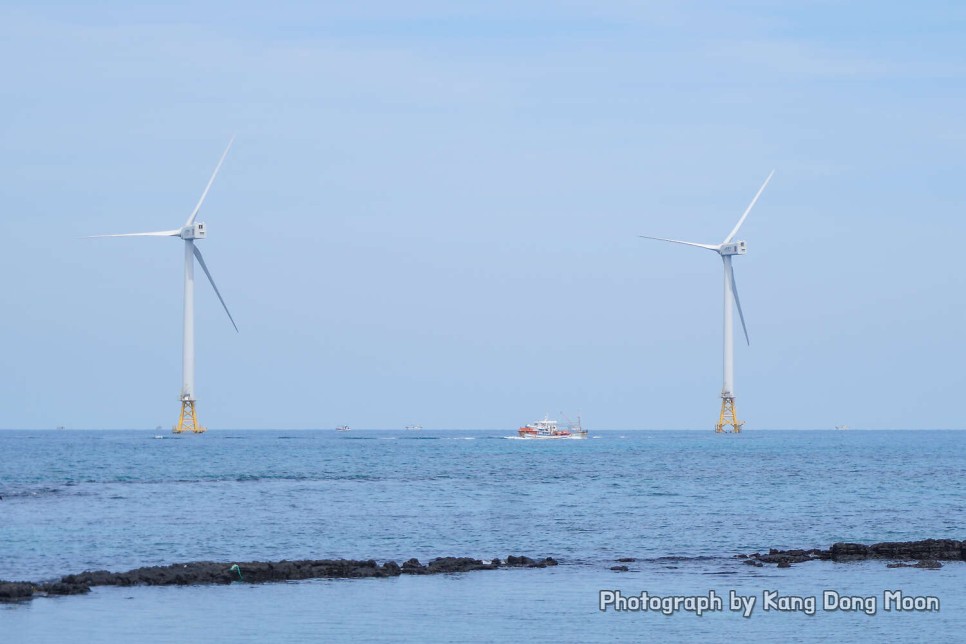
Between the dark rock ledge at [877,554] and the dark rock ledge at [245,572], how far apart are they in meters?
8.07

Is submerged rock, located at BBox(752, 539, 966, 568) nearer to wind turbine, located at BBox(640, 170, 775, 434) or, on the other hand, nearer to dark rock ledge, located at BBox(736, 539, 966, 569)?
dark rock ledge, located at BBox(736, 539, 966, 569)

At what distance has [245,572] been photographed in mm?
39875

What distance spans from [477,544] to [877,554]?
51.1 ft

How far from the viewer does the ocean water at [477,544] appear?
31938 mm

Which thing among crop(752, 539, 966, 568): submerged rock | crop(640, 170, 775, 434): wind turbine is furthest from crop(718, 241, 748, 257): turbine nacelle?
crop(752, 539, 966, 568): submerged rock

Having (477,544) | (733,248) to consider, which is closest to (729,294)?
(733,248)

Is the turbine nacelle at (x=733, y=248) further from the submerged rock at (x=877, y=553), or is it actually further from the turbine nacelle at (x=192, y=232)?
the submerged rock at (x=877, y=553)

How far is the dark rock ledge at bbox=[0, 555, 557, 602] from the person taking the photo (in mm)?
36438

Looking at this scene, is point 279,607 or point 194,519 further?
point 194,519

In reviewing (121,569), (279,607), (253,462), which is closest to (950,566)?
(279,607)

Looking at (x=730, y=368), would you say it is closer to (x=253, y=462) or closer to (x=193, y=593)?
(x=253, y=462)

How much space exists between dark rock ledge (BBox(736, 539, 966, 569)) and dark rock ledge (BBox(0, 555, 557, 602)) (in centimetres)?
807

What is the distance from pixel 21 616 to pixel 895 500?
56.8 metres

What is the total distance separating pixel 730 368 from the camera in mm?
187000
